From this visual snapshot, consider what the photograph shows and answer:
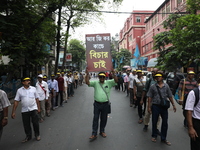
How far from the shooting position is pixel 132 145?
3.94m

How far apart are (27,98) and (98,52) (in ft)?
7.27

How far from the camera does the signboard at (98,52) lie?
15.1ft

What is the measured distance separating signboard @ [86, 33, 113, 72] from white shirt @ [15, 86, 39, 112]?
5.58 ft

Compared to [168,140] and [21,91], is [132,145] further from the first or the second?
[21,91]

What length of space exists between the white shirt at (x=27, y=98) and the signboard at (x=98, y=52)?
5.58 feet

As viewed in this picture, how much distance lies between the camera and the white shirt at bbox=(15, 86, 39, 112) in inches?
165

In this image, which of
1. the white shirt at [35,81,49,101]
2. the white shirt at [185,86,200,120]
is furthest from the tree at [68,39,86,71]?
the white shirt at [185,86,200,120]

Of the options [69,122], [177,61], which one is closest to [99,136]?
[69,122]

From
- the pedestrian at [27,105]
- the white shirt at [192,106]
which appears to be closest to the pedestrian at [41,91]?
the pedestrian at [27,105]

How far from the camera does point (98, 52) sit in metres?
4.64

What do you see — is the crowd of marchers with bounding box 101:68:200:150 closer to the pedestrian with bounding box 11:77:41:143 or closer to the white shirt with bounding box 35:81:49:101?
the pedestrian with bounding box 11:77:41:143

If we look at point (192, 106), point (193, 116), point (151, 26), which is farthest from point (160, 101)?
point (151, 26)

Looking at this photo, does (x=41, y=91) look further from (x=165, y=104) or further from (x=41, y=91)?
(x=165, y=104)

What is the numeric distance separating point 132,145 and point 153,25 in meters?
33.3
